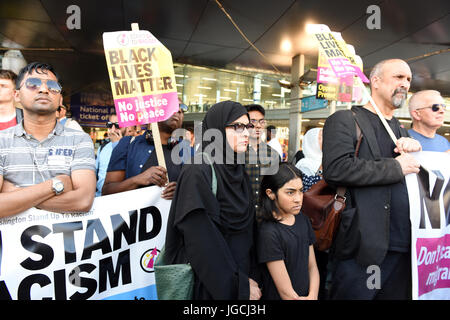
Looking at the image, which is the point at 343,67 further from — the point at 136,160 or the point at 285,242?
the point at 136,160

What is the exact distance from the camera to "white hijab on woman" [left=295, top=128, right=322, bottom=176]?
346 cm

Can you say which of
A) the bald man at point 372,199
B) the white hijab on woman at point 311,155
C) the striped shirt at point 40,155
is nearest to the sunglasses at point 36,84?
the striped shirt at point 40,155

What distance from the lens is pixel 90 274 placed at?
5.83 ft

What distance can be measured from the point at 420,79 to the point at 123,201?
9.92 meters

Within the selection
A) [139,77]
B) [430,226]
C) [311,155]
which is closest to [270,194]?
[430,226]

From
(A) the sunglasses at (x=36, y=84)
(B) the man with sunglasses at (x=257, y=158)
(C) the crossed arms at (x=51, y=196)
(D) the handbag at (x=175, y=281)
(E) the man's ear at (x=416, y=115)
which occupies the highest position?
(A) the sunglasses at (x=36, y=84)

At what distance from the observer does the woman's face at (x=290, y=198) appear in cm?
194

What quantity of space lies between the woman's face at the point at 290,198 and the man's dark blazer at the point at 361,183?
0.72 feet

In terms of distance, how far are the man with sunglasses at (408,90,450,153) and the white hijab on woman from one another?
1106 millimetres

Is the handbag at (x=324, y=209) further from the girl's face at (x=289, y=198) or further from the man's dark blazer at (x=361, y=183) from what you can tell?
the girl's face at (x=289, y=198)

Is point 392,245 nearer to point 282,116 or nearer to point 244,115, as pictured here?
point 244,115

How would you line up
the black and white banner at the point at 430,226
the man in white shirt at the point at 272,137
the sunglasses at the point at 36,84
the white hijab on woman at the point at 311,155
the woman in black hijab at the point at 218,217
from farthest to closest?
the man in white shirt at the point at 272,137, the white hijab on woman at the point at 311,155, the black and white banner at the point at 430,226, the sunglasses at the point at 36,84, the woman in black hijab at the point at 218,217
